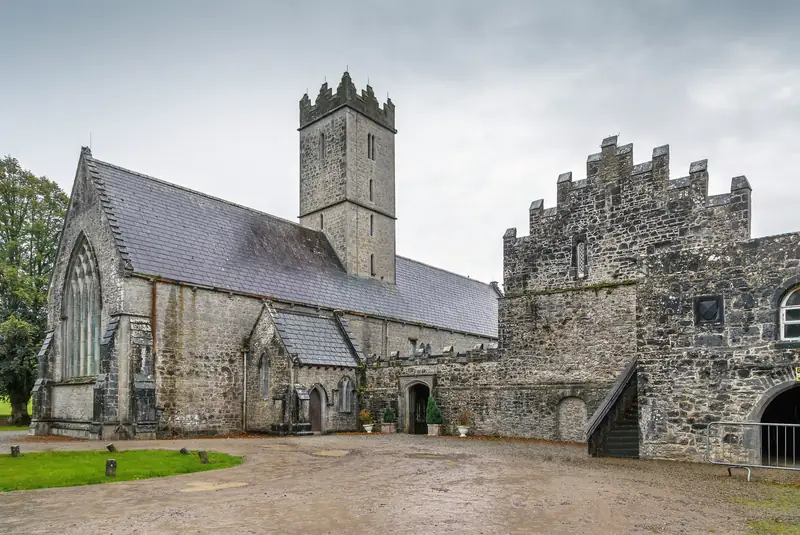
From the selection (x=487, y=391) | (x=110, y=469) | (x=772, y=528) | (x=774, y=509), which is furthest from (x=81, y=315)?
(x=772, y=528)

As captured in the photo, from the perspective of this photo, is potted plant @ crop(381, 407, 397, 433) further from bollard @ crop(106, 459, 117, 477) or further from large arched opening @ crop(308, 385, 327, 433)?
bollard @ crop(106, 459, 117, 477)

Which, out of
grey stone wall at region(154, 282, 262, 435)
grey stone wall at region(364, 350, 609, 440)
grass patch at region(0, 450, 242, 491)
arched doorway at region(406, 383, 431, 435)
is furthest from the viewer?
arched doorway at region(406, 383, 431, 435)

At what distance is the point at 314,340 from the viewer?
93.9 feet

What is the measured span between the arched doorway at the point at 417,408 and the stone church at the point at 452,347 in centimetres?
12

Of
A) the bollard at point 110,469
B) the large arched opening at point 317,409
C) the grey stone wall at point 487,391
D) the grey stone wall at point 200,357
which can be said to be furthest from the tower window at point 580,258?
the bollard at point 110,469

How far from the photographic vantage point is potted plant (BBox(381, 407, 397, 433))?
93.2 feet

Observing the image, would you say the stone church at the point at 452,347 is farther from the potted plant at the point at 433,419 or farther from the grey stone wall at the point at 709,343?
the potted plant at the point at 433,419

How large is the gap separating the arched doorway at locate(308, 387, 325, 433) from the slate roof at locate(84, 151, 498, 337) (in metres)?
4.89

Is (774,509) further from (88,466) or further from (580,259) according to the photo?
(580,259)

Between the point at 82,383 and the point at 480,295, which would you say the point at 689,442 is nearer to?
the point at 82,383

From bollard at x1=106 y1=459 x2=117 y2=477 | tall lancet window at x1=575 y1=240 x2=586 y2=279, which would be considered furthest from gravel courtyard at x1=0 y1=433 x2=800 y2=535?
tall lancet window at x1=575 y1=240 x2=586 y2=279

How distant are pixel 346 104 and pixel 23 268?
2122 centimetres

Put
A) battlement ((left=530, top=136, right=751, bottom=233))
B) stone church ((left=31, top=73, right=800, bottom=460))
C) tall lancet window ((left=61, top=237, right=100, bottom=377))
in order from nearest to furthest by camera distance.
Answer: stone church ((left=31, top=73, right=800, bottom=460)) → battlement ((left=530, top=136, right=751, bottom=233)) → tall lancet window ((left=61, top=237, right=100, bottom=377))

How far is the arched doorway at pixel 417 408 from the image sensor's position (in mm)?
28844
